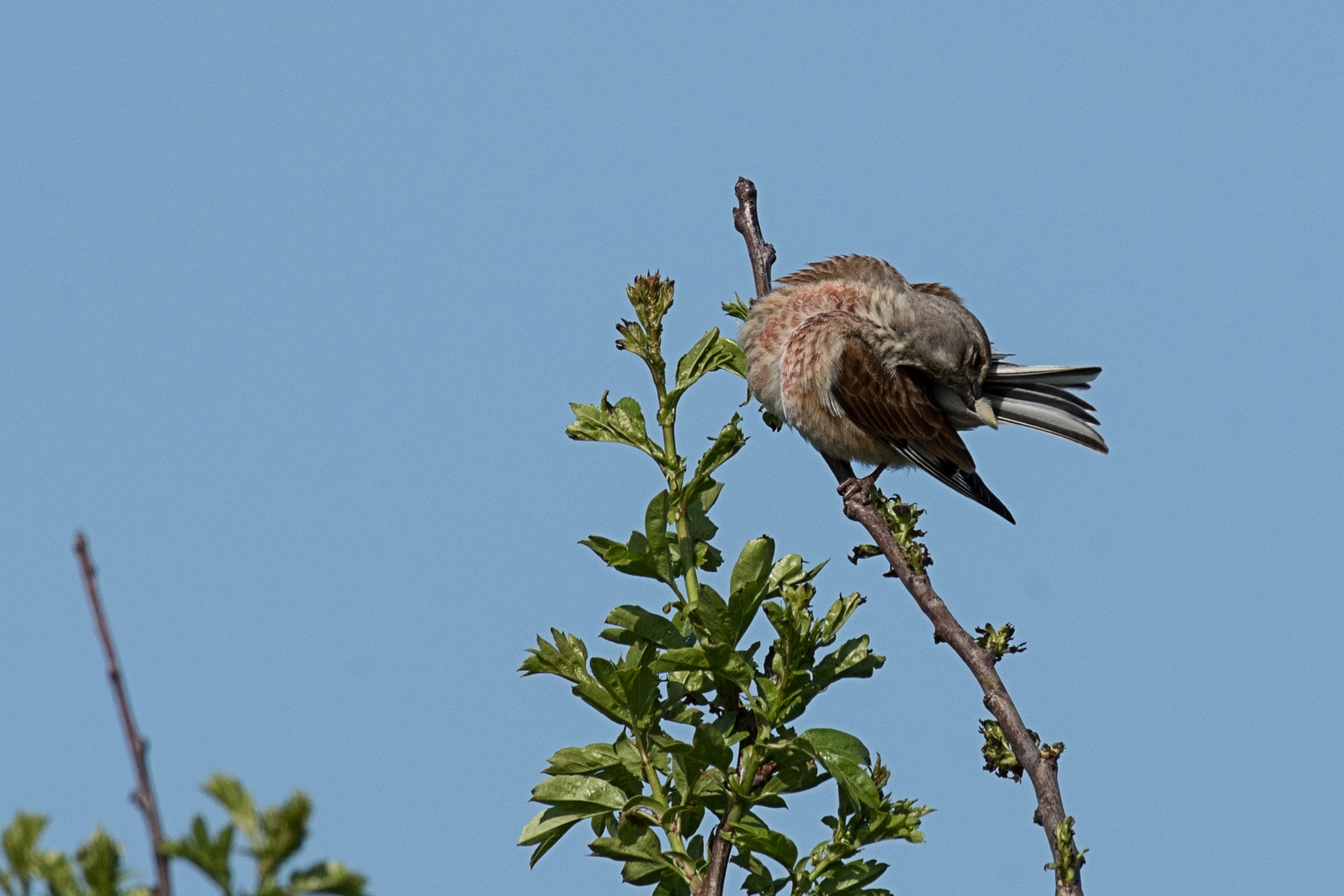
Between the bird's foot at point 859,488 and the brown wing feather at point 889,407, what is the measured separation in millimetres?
285

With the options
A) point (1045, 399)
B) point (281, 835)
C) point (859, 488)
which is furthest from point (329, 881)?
point (1045, 399)

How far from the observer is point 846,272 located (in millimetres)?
8125

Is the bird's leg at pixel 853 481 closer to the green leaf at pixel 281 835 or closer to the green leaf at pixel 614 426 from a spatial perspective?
the green leaf at pixel 614 426

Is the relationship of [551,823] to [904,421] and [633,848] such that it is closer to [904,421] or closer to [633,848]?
[633,848]

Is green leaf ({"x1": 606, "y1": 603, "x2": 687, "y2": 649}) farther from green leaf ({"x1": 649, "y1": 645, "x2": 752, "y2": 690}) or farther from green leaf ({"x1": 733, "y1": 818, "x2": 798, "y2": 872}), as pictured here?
green leaf ({"x1": 733, "y1": 818, "x2": 798, "y2": 872})

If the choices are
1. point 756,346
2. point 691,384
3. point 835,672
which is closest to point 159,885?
point 835,672

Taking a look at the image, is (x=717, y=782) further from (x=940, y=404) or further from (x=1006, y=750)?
(x=940, y=404)

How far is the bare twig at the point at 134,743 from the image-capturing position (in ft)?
5.51

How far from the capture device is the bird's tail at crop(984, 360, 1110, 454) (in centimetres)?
778

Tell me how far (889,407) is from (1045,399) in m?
0.91

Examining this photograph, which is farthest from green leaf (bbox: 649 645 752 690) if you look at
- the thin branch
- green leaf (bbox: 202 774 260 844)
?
the thin branch

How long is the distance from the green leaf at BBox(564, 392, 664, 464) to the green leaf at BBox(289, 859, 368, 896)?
2.32 meters

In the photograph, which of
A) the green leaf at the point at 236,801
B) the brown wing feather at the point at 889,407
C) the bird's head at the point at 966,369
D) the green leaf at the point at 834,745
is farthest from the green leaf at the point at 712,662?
the bird's head at the point at 966,369

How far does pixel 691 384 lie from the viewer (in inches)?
167
